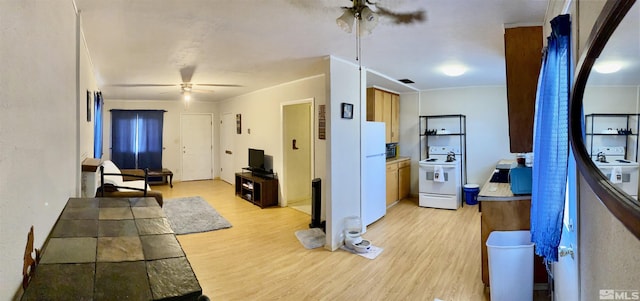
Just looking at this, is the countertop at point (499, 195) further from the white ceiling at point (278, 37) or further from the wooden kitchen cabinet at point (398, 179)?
the wooden kitchen cabinet at point (398, 179)

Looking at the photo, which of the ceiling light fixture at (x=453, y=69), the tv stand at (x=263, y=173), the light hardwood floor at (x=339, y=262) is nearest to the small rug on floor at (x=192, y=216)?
the light hardwood floor at (x=339, y=262)

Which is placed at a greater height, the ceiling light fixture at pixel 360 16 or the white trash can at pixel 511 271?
the ceiling light fixture at pixel 360 16

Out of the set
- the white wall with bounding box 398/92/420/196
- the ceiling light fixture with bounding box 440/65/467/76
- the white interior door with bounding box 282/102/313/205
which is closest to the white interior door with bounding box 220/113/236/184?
the white interior door with bounding box 282/102/313/205

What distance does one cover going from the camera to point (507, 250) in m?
2.30

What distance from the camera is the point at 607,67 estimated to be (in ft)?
3.31

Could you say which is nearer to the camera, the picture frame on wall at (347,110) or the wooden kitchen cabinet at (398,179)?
the picture frame on wall at (347,110)

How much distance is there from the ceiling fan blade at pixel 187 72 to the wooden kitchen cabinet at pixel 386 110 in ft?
9.35

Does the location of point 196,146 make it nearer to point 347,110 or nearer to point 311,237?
point 311,237

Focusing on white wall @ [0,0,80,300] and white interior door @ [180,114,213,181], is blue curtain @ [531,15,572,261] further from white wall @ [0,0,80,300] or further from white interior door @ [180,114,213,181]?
white interior door @ [180,114,213,181]

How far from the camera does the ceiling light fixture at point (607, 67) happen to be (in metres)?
0.95

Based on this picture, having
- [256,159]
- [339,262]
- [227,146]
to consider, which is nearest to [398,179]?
[256,159]

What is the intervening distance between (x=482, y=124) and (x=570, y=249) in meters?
4.80

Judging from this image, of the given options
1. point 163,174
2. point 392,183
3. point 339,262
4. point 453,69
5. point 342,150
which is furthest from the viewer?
point 163,174

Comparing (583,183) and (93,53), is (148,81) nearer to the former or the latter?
(93,53)
